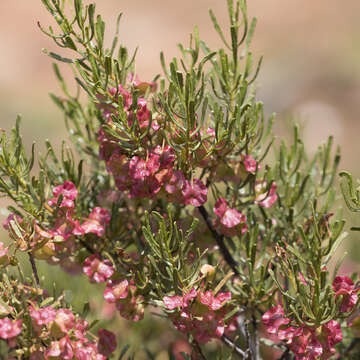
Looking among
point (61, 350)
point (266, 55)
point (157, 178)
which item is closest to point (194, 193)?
point (157, 178)

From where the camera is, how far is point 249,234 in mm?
789

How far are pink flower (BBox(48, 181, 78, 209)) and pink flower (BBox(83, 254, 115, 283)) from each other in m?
0.08

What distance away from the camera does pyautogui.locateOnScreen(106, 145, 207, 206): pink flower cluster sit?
0.75 meters

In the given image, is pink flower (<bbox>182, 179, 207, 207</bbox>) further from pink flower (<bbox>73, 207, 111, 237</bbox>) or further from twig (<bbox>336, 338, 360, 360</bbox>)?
twig (<bbox>336, 338, 360, 360</bbox>)

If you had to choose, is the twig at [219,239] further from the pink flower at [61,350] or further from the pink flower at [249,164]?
the pink flower at [61,350]

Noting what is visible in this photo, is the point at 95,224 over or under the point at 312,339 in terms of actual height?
over

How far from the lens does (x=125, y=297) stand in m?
0.80

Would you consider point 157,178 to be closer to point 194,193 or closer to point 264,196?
point 194,193

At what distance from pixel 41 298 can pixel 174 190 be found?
0.78 feet

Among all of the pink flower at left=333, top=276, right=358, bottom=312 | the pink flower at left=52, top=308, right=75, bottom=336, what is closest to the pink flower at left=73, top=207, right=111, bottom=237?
the pink flower at left=52, top=308, right=75, bottom=336

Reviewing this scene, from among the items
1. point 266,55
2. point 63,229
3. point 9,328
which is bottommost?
point 9,328

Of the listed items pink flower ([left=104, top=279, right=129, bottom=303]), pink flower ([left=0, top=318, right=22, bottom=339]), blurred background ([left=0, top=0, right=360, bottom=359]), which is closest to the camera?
pink flower ([left=0, top=318, right=22, bottom=339])

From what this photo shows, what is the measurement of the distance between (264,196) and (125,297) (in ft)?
0.87

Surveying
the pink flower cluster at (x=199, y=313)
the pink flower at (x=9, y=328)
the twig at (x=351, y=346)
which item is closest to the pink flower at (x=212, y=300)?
the pink flower cluster at (x=199, y=313)
